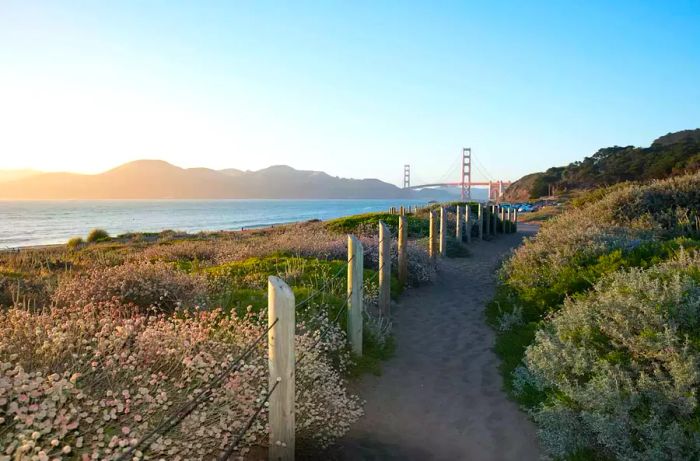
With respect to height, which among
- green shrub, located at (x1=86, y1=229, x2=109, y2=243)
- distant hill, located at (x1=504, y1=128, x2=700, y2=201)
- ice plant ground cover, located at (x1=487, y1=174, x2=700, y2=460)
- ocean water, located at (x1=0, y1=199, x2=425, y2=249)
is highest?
distant hill, located at (x1=504, y1=128, x2=700, y2=201)

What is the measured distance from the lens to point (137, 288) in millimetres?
7301

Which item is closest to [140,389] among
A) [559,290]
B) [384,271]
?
[384,271]

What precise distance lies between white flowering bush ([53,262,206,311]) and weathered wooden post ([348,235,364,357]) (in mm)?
2287

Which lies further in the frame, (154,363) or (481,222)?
(481,222)

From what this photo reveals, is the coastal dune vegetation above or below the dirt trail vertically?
above

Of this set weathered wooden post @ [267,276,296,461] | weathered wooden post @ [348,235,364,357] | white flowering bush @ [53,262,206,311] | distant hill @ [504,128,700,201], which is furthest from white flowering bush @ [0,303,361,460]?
distant hill @ [504,128,700,201]

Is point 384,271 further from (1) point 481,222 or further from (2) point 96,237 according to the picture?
(2) point 96,237

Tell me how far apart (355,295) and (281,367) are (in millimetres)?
2821

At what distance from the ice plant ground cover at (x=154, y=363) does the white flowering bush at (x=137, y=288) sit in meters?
0.02

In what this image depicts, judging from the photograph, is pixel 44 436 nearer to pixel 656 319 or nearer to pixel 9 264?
pixel 656 319

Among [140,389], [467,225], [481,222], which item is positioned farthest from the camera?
[481,222]

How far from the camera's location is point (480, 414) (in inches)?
210

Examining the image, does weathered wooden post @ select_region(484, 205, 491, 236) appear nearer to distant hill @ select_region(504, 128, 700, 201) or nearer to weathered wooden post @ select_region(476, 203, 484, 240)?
weathered wooden post @ select_region(476, 203, 484, 240)

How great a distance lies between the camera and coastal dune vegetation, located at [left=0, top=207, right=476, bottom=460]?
2.79m
